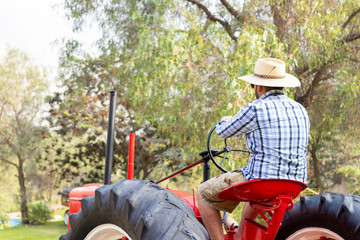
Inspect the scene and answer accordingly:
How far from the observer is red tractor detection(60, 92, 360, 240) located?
1.86 meters

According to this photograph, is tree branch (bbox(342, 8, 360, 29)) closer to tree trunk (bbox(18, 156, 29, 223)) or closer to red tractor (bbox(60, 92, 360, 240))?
red tractor (bbox(60, 92, 360, 240))

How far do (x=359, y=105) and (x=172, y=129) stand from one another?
375 centimetres

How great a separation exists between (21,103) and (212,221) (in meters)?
14.8

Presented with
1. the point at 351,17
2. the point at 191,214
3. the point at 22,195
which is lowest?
the point at 22,195

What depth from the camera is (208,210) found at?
2406 mm

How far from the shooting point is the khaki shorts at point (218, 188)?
7.54 ft

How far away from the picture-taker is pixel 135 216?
6.26ft

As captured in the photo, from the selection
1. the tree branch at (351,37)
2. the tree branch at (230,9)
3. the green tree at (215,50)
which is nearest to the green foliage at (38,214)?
the green tree at (215,50)

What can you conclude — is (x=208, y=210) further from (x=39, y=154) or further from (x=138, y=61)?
(x=39, y=154)

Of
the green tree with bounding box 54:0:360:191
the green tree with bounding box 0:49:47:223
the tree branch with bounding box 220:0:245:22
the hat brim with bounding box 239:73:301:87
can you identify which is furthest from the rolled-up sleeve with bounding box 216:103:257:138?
the green tree with bounding box 0:49:47:223

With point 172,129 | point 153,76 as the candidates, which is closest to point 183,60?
point 153,76

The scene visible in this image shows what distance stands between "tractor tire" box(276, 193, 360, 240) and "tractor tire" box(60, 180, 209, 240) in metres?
0.93

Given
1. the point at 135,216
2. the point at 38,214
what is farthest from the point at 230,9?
the point at 38,214

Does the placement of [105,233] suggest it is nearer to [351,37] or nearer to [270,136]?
[270,136]
